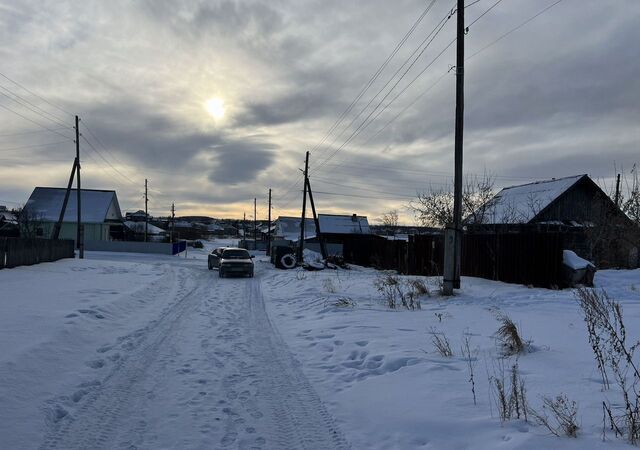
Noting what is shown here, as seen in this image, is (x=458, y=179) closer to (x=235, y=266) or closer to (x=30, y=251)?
(x=235, y=266)

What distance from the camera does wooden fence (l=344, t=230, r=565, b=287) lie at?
14.6 m

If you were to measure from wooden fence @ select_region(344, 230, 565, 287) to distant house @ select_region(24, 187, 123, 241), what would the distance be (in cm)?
4554

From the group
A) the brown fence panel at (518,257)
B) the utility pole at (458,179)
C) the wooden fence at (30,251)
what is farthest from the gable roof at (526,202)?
the wooden fence at (30,251)

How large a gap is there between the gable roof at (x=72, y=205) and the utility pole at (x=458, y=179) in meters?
52.7

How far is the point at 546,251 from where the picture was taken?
48.3 feet

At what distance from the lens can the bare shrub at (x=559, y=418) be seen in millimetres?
3925

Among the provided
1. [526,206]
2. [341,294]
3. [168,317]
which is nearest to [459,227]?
[341,294]

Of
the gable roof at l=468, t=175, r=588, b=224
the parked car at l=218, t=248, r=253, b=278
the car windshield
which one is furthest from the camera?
the gable roof at l=468, t=175, r=588, b=224

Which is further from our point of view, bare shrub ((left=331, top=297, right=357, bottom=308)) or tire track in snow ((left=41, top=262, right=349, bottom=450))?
bare shrub ((left=331, top=297, right=357, bottom=308))

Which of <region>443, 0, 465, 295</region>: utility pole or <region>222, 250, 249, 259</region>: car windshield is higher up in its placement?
<region>443, 0, 465, 295</region>: utility pole

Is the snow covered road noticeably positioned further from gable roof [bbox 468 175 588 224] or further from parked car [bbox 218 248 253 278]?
gable roof [bbox 468 175 588 224]

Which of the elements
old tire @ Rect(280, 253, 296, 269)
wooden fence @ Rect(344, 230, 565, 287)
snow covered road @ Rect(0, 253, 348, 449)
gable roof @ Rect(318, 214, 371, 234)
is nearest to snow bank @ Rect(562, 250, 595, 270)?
wooden fence @ Rect(344, 230, 565, 287)

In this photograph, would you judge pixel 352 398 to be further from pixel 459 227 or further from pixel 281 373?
pixel 459 227

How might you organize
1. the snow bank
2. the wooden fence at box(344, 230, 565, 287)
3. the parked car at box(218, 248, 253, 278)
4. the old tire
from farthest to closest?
the old tire, the parked car at box(218, 248, 253, 278), the wooden fence at box(344, 230, 565, 287), the snow bank
